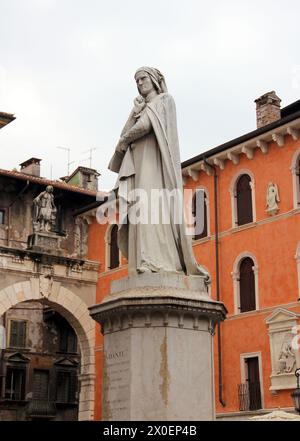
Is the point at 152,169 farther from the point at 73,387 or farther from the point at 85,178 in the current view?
the point at 85,178

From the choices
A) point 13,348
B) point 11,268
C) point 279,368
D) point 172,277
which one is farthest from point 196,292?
point 13,348

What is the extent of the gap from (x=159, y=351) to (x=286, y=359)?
17828 mm

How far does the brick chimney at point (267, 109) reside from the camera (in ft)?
99.8

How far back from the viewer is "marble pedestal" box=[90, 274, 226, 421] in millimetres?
8241

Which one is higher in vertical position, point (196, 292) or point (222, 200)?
point (222, 200)

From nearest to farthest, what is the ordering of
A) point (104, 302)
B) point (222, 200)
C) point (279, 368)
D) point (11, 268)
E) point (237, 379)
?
point (104, 302) < point (279, 368) < point (237, 379) < point (222, 200) < point (11, 268)

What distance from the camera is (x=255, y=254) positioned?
27766mm

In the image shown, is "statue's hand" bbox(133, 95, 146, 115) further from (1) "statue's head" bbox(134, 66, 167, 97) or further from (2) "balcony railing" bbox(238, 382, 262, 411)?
(2) "balcony railing" bbox(238, 382, 262, 411)

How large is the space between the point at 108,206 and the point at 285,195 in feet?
31.2

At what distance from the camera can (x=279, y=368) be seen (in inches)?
1008

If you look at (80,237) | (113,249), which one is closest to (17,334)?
(80,237)

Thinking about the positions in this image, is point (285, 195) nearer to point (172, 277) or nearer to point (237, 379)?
point (237, 379)
